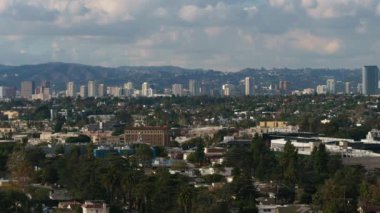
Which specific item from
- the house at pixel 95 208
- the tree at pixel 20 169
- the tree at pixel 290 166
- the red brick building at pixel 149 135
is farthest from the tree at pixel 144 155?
the house at pixel 95 208

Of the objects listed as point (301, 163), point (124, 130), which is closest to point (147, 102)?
point (124, 130)

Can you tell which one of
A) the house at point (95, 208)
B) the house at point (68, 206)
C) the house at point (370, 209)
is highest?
the house at point (370, 209)

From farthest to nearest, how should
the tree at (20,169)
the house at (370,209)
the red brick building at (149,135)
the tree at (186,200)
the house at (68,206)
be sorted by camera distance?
the red brick building at (149,135), the tree at (20,169), the house at (68,206), the tree at (186,200), the house at (370,209)

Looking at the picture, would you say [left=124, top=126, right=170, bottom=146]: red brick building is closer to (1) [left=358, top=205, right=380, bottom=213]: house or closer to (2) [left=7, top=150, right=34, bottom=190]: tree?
(2) [left=7, top=150, right=34, bottom=190]: tree

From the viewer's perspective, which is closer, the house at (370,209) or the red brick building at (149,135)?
the house at (370,209)

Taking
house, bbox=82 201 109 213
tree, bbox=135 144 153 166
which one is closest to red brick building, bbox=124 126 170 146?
tree, bbox=135 144 153 166

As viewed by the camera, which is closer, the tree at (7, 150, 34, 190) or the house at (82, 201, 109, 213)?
the house at (82, 201, 109, 213)

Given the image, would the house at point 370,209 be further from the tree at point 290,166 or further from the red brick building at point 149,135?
the red brick building at point 149,135

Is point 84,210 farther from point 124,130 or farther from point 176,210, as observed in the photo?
point 124,130

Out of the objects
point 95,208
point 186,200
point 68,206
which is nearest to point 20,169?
point 68,206
